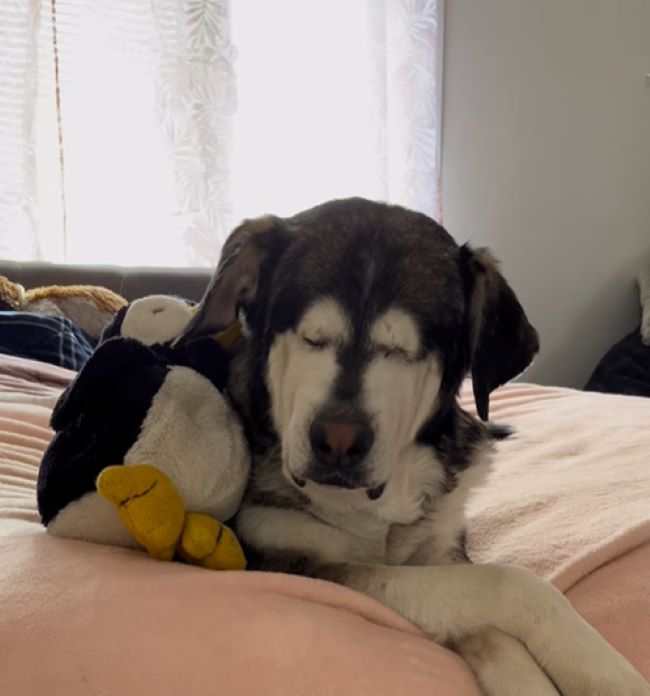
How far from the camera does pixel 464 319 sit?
4.22 ft

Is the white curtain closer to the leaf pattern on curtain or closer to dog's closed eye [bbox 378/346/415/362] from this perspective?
the leaf pattern on curtain

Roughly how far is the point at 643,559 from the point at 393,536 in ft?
1.25

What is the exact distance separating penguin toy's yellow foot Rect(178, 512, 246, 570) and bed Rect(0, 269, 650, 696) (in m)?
0.06

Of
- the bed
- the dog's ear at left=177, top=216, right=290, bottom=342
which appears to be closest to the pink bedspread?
the bed

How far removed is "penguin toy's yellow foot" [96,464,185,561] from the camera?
0.96 metres

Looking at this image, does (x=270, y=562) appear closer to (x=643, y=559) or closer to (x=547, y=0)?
(x=643, y=559)

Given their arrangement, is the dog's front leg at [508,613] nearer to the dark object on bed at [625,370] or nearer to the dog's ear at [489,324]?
the dog's ear at [489,324]

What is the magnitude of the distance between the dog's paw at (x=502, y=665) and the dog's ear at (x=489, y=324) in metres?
0.45

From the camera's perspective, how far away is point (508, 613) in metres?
0.96

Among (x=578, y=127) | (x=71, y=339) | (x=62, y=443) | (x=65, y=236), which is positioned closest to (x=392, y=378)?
(x=62, y=443)

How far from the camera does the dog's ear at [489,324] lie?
1286 millimetres

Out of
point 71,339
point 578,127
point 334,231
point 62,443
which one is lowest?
point 71,339

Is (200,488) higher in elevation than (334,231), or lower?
lower

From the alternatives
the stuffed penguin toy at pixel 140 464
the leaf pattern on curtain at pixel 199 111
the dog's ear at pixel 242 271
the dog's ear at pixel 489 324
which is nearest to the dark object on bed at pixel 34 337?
the leaf pattern on curtain at pixel 199 111
